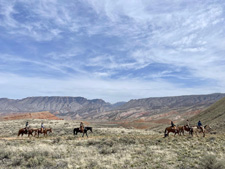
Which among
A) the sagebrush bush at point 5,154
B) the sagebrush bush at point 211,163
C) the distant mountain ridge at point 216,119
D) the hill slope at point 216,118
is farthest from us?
the hill slope at point 216,118

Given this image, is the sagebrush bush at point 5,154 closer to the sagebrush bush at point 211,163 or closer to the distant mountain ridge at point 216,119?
the sagebrush bush at point 211,163

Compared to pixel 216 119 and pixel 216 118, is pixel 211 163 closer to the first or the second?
pixel 216 119

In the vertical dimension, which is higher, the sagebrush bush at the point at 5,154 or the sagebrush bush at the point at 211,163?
the sagebrush bush at the point at 211,163

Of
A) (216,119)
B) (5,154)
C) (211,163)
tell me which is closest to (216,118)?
(216,119)

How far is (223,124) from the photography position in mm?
36406

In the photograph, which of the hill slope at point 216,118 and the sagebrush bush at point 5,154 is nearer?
the sagebrush bush at point 5,154

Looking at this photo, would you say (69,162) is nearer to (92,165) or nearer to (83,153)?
(92,165)

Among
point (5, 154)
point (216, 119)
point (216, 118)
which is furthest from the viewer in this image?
point (216, 118)

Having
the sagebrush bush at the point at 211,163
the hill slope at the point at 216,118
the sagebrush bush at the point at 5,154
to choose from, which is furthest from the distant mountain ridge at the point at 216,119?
the sagebrush bush at the point at 5,154

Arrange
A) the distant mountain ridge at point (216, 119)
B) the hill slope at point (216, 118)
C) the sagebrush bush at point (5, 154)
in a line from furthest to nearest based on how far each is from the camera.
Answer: the hill slope at point (216, 118)
the distant mountain ridge at point (216, 119)
the sagebrush bush at point (5, 154)

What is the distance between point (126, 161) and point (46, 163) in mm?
4924

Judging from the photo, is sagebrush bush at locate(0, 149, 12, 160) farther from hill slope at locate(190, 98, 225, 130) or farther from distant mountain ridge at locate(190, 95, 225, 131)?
hill slope at locate(190, 98, 225, 130)

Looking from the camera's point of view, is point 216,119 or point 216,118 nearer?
point 216,119

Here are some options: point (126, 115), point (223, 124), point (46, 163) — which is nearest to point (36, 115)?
point (126, 115)
